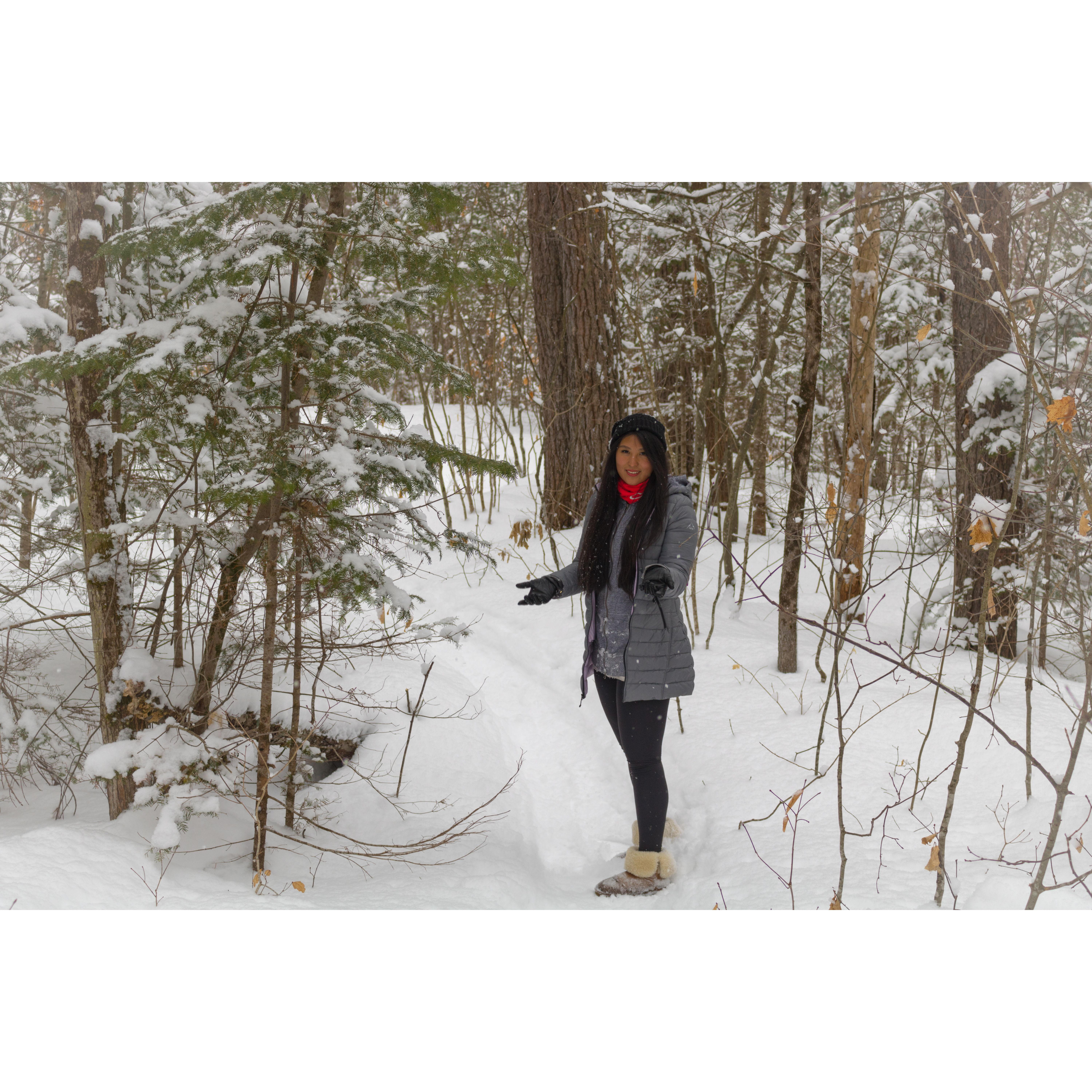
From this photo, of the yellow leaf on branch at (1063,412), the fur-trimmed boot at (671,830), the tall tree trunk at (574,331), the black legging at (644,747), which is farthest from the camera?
the tall tree trunk at (574,331)

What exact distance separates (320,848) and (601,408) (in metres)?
4.52

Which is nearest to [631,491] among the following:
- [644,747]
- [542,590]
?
[542,590]

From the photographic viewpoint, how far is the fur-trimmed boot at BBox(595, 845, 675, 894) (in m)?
3.13

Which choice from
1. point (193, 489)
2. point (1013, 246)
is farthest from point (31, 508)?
point (1013, 246)

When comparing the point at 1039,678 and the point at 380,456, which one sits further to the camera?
the point at 1039,678

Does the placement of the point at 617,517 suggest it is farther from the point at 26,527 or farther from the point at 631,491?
the point at 26,527

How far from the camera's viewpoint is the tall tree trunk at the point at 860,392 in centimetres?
355

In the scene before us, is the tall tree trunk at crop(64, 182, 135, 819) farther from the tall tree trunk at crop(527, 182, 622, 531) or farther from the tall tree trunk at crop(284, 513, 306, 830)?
the tall tree trunk at crop(527, 182, 622, 531)

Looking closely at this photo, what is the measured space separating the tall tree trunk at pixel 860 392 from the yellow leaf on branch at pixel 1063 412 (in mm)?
811

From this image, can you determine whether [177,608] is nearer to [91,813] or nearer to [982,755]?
[91,813]

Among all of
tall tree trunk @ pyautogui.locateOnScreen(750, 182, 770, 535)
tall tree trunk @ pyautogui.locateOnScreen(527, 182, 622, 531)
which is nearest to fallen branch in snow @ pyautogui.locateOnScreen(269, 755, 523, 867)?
tall tree trunk @ pyautogui.locateOnScreen(750, 182, 770, 535)

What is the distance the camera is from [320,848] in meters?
3.24

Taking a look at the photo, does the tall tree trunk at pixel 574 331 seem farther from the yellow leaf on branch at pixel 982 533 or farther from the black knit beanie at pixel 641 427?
the yellow leaf on branch at pixel 982 533

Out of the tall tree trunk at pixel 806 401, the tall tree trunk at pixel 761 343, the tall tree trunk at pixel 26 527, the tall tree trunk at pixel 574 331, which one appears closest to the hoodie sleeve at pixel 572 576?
the tall tree trunk at pixel 806 401
